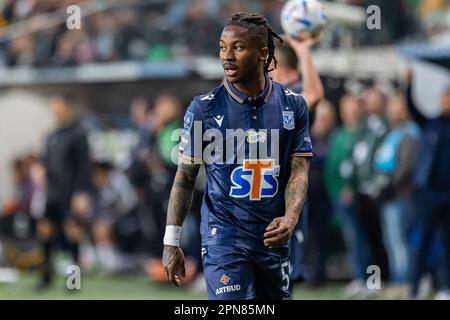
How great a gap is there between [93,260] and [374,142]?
18.7ft

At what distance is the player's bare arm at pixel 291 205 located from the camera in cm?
692

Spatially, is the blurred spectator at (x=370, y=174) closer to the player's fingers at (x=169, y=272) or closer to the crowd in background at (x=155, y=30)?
the crowd in background at (x=155, y=30)

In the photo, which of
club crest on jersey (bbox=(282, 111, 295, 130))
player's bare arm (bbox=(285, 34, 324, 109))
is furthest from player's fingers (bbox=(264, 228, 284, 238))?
player's bare arm (bbox=(285, 34, 324, 109))

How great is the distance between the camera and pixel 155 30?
60.7 feet

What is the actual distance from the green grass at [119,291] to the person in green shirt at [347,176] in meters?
0.55

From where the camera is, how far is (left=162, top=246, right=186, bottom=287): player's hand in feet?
23.6

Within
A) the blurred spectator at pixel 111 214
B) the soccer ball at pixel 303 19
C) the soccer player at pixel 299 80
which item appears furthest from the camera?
the blurred spectator at pixel 111 214

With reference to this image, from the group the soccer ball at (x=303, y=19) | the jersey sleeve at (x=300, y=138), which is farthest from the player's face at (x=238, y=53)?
the soccer ball at (x=303, y=19)

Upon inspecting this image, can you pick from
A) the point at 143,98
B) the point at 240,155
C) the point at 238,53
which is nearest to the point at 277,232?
the point at 240,155

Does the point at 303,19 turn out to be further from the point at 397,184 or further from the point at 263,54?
→ the point at 397,184

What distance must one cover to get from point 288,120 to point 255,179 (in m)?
0.43

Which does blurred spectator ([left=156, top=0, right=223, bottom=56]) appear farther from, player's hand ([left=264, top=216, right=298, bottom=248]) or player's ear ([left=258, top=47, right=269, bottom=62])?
player's hand ([left=264, top=216, right=298, bottom=248])

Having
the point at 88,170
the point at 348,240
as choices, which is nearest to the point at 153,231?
the point at 88,170

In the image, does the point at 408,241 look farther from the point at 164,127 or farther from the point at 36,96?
the point at 36,96
